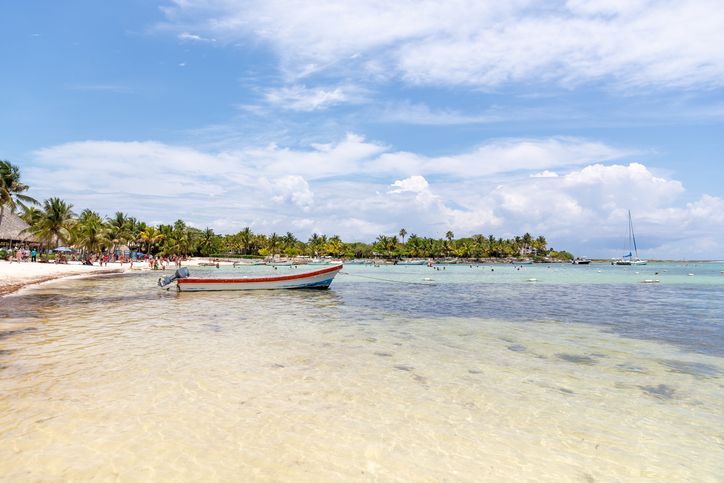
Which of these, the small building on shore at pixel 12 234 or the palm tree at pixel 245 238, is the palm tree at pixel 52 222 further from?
the palm tree at pixel 245 238

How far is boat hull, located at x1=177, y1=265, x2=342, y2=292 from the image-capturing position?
28.1 meters

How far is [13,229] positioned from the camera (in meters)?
62.2

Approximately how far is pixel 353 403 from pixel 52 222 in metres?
65.0

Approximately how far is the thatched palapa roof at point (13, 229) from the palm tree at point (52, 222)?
3.65m

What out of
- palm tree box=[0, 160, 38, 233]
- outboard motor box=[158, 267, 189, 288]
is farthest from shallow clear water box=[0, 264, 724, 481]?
palm tree box=[0, 160, 38, 233]

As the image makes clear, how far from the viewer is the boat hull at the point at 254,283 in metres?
28.1

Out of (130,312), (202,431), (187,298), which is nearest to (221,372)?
(202,431)

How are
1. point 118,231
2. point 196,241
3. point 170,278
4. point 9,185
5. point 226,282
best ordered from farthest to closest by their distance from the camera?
point 196,241
point 118,231
point 9,185
point 226,282
point 170,278

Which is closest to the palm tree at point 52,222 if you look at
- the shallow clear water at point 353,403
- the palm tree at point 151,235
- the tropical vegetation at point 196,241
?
the tropical vegetation at point 196,241

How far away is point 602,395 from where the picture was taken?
7.45 m

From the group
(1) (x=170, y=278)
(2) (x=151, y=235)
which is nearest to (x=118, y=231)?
(2) (x=151, y=235)

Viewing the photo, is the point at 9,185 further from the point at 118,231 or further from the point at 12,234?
the point at 118,231

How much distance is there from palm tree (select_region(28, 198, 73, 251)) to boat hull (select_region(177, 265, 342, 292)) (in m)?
40.7

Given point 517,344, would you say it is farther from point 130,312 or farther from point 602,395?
point 130,312
